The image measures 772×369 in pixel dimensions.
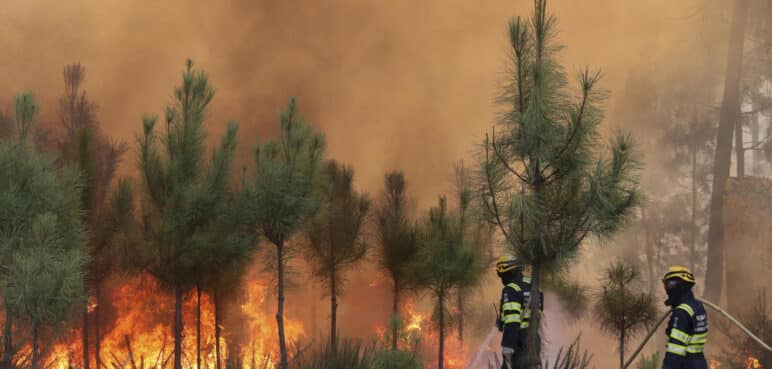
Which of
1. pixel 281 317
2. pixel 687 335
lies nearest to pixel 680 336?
pixel 687 335

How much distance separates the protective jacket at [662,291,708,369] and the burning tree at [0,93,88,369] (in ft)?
24.3

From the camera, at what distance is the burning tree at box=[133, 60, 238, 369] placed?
41.7 ft

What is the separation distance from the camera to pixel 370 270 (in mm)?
26969

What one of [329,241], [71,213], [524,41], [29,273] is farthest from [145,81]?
[524,41]

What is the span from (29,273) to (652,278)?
25616 mm

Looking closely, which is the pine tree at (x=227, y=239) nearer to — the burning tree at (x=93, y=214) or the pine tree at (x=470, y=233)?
the burning tree at (x=93, y=214)

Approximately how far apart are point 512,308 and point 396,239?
7026 millimetres

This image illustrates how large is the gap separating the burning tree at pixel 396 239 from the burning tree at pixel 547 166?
6.95m

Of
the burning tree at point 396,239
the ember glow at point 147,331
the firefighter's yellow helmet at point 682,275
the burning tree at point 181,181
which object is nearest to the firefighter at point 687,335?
the firefighter's yellow helmet at point 682,275

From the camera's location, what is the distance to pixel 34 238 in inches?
391

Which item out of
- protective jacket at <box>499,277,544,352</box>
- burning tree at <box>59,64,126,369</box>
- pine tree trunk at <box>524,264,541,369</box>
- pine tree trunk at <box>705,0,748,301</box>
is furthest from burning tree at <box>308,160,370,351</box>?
pine tree trunk at <box>705,0,748,301</box>

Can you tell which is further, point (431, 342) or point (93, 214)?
point (431, 342)

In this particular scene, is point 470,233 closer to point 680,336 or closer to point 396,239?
point 396,239

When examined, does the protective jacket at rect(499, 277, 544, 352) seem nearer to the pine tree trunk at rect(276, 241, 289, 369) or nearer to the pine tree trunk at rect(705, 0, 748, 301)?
the pine tree trunk at rect(276, 241, 289, 369)
